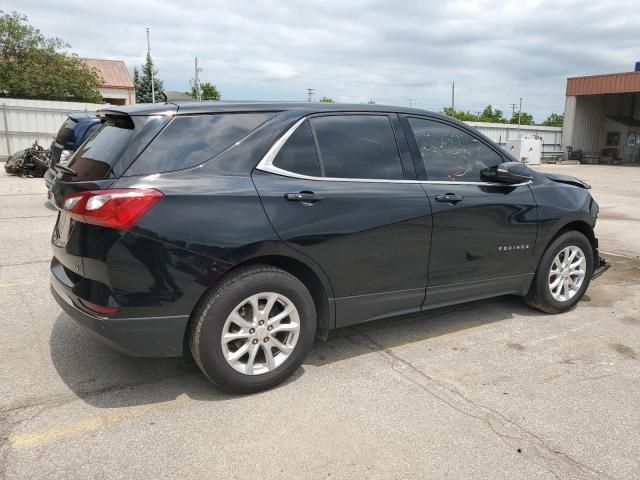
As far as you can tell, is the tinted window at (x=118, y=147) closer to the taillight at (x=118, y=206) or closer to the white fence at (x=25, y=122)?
the taillight at (x=118, y=206)

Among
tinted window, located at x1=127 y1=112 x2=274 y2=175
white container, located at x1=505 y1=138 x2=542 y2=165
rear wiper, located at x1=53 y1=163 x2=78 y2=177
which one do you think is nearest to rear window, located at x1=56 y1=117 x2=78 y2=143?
rear wiper, located at x1=53 y1=163 x2=78 y2=177

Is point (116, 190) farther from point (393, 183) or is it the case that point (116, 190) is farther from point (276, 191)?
point (393, 183)

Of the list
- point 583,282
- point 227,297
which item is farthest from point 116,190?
point 583,282

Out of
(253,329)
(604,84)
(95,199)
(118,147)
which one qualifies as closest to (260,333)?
(253,329)

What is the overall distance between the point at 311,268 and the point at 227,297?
0.59 metres

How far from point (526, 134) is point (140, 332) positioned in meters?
40.4

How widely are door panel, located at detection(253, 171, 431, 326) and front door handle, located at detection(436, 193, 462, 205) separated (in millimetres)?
149

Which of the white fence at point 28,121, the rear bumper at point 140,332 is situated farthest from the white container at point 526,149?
the rear bumper at point 140,332

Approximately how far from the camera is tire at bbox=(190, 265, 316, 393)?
10.1ft

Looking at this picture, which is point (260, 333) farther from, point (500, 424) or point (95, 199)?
point (500, 424)

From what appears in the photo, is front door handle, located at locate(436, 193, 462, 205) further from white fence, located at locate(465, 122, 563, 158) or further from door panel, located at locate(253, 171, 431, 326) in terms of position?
white fence, located at locate(465, 122, 563, 158)

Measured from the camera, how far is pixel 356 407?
3.17 m

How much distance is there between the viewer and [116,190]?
2873 millimetres

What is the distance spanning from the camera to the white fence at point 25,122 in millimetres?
20156
